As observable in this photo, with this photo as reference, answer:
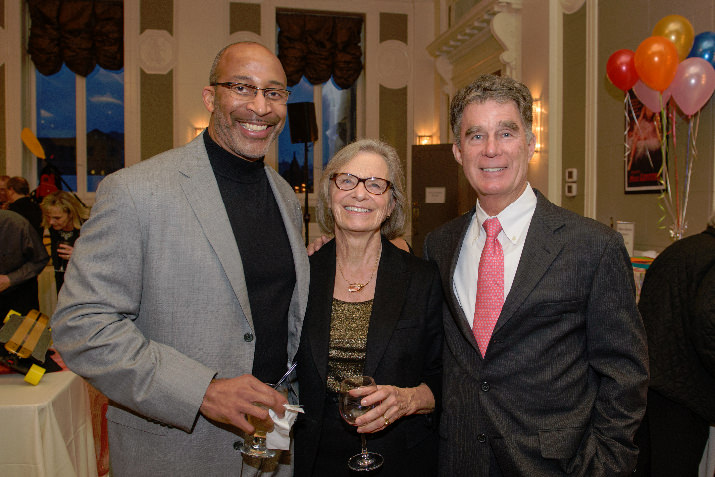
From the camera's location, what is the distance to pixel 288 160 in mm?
8852

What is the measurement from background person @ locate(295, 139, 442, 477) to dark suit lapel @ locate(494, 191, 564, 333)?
36cm

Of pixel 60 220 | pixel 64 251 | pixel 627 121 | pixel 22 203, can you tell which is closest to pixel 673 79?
pixel 627 121

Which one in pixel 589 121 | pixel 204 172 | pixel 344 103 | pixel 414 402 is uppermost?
pixel 344 103

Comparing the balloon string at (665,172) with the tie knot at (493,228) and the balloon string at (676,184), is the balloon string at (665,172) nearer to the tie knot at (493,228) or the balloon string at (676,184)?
the balloon string at (676,184)

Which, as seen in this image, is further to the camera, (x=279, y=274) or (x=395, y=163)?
(x=395, y=163)

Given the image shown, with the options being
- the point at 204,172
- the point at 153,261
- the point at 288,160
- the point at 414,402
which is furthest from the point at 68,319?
the point at 288,160

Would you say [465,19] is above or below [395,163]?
above

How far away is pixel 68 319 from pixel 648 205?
3890 mm

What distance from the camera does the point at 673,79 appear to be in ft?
10.4

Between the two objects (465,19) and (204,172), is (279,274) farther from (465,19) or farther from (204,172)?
(465,19)

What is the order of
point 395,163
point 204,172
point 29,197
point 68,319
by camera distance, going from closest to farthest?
1. point 68,319
2. point 204,172
3. point 395,163
4. point 29,197

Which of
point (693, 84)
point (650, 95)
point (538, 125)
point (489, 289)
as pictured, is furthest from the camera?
point (538, 125)

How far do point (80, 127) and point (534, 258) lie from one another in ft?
28.1

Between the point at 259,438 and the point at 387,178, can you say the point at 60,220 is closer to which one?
the point at 387,178
